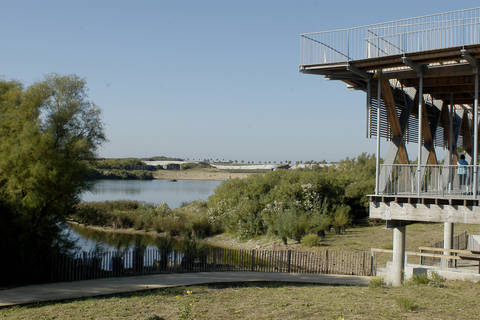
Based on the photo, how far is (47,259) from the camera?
1477 cm

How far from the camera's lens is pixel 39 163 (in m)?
13.8

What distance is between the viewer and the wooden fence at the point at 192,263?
15.2m

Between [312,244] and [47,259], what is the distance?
52.4 ft

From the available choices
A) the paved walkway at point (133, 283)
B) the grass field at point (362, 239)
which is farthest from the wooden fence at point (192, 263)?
the grass field at point (362, 239)

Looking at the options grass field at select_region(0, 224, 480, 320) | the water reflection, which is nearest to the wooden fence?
grass field at select_region(0, 224, 480, 320)

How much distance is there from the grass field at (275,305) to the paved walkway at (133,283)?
95 centimetres

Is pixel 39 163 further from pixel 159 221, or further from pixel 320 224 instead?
pixel 159 221

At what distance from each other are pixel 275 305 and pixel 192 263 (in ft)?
26.9

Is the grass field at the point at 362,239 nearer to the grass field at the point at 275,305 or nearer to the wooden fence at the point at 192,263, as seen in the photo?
the wooden fence at the point at 192,263

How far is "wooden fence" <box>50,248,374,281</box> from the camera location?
1522cm

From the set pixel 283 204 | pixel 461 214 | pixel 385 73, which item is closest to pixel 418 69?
pixel 385 73

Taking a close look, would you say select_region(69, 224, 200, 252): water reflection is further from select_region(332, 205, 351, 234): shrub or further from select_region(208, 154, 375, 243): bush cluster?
select_region(332, 205, 351, 234): shrub

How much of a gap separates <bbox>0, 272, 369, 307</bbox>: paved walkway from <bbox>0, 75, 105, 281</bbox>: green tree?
1.59 meters

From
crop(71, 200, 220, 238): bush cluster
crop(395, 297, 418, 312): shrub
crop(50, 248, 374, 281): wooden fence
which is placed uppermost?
crop(395, 297, 418, 312): shrub
